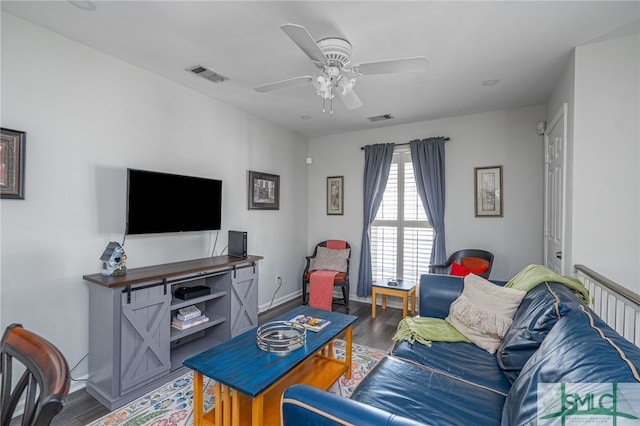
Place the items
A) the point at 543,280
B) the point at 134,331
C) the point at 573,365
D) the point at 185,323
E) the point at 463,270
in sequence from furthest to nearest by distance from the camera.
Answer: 1. the point at 463,270
2. the point at 185,323
3. the point at 134,331
4. the point at 543,280
5. the point at 573,365

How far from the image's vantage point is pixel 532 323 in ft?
5.33

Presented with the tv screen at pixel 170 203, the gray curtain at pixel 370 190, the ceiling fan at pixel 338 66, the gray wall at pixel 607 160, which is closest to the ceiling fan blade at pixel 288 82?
the ceiling fan at pixel 338 66

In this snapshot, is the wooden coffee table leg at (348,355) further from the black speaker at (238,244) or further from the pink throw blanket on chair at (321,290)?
the pink throw blanket on chair at (321,290)

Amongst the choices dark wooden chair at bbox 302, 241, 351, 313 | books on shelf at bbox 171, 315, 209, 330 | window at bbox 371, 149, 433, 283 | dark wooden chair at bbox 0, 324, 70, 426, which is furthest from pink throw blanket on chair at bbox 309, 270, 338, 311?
dark wooden chair at bbox 0, 324, 70, 426

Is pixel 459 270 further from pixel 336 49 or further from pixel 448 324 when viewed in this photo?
pixel 336 49

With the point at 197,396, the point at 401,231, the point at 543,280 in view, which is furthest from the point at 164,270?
the point at 401,231

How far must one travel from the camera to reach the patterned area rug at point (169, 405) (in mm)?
2031

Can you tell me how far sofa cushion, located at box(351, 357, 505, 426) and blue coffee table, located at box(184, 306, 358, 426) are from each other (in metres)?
0.46

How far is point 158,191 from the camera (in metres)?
2.82

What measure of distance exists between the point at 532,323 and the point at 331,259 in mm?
3302

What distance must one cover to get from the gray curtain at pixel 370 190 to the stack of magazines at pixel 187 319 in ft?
8.41

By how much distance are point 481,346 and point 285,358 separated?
1.33m

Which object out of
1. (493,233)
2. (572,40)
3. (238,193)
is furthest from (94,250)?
(493,233)

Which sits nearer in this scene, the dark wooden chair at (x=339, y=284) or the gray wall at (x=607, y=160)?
the gray wall at (x=607, y=160)
